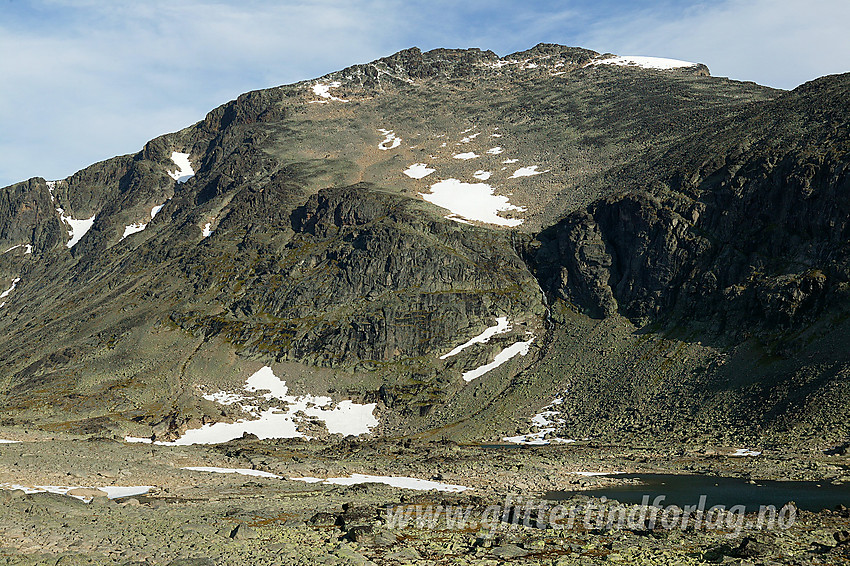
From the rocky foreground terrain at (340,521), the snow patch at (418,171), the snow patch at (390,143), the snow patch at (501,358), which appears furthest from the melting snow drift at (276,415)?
the snow patch at (390,143)

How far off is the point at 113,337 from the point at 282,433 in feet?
164

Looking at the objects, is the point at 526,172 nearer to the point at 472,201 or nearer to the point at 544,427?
the point at 472,201

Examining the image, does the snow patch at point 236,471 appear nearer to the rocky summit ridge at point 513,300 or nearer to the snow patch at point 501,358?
the rocky summit ridge at point 513,300

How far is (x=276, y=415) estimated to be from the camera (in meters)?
94.4

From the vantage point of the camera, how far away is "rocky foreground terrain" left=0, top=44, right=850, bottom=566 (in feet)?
101

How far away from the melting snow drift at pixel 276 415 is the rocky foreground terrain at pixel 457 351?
0.50 meters

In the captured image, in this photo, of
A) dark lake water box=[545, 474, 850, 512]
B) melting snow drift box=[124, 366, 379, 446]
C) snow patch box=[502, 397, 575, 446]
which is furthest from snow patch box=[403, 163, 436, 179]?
dark lake water box=[545, 474, 850, 512]

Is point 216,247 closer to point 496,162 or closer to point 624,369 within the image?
point 496,162

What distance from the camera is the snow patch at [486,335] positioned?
107 m

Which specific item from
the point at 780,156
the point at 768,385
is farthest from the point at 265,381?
the point at 780,156

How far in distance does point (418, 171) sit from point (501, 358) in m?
85.6

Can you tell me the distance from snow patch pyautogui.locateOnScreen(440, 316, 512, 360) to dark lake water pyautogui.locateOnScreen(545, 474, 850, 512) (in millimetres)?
57778

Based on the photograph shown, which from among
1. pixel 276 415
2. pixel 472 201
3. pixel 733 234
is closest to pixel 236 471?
pixel 276 415

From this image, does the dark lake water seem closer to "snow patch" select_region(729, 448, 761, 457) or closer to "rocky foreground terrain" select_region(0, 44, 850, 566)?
"rocky foreground terrain" select_region(0, 44, 850, 566)
